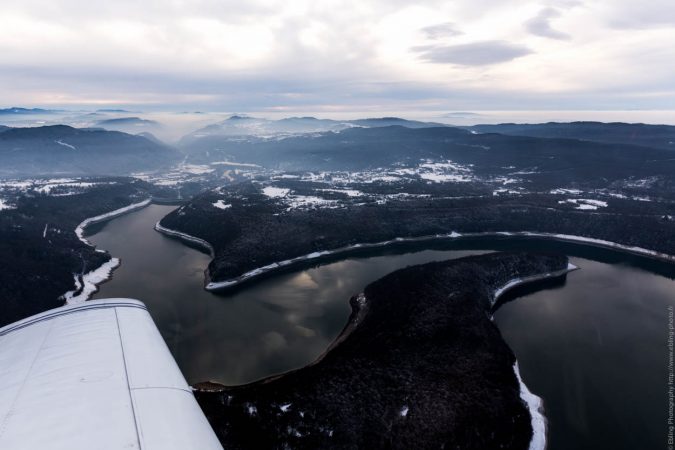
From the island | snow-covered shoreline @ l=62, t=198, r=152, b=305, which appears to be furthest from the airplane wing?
snow-covered shoreline @ l=62, t=198, r=152, b=305

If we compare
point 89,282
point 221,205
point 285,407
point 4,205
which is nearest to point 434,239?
point 221,205

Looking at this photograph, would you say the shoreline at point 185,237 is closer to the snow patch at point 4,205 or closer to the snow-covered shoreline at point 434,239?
the snow-covered shoreline at point 434,239

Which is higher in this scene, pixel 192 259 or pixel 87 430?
pixel 87 430

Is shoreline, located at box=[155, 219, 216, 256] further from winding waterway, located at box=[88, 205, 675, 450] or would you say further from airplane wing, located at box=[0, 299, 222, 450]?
airplane wing, located at box=[0, 299, 222, 450]

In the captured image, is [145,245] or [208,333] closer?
[208,333]

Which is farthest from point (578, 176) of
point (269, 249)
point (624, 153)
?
point (269, 249)

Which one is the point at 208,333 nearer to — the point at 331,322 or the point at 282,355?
the point at 282,355
